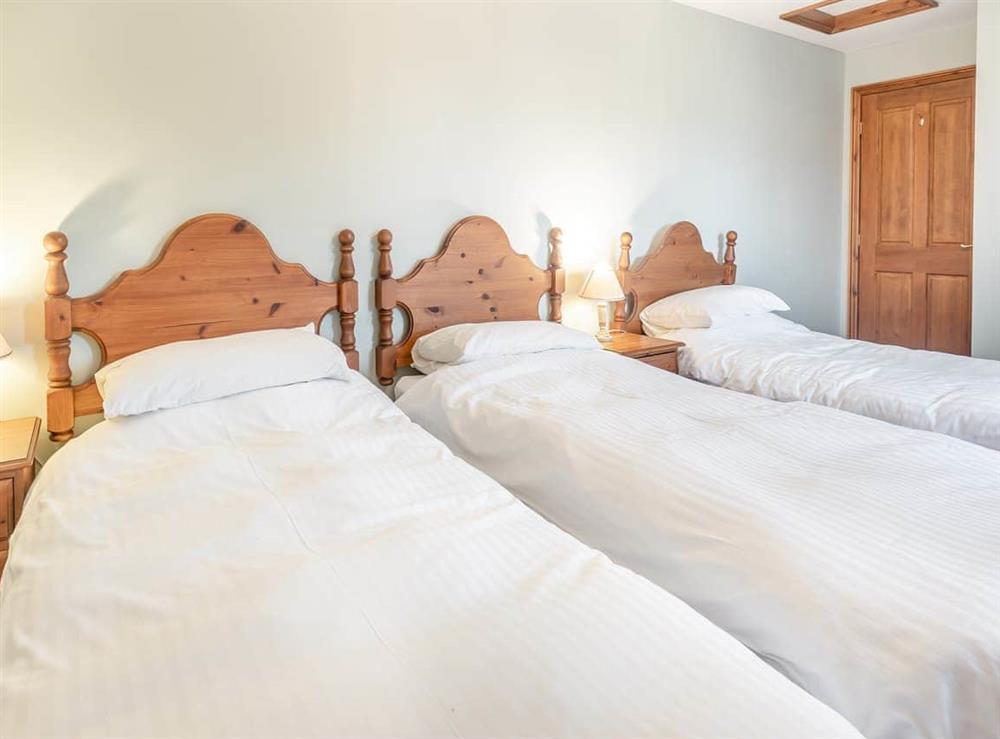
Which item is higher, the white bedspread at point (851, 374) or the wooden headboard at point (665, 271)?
the wooden headboard at point (665, 271)

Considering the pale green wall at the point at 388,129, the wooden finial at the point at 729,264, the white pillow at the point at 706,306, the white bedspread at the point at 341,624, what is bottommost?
the white bedspread at the point at 341,624

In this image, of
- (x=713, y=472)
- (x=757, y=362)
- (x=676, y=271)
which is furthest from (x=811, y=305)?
(x=713, y=472)

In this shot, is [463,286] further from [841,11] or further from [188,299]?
[841,11]

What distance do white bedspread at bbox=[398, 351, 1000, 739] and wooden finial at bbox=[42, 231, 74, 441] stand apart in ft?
3.56

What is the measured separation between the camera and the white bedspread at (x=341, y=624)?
81cm

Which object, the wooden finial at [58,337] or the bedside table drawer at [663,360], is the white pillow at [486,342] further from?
the wooden finial at [58,337]

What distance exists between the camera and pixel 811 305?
14.6 ft

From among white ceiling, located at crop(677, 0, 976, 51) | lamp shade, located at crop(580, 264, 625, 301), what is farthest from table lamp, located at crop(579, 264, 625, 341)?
white ceiling, located at crop(677, 0, 976, 51)

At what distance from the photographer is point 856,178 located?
14.7 ft

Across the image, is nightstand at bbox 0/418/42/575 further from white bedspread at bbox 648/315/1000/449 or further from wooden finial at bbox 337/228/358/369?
white bedspread at bbox 648/315/1000/449

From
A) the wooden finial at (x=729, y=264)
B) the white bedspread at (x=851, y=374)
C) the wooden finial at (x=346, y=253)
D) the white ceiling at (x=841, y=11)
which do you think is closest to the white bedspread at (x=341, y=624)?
the wooden finial at (x=346, y=253)

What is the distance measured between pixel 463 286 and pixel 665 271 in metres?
1.21

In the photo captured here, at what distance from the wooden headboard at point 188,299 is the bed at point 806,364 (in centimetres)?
156

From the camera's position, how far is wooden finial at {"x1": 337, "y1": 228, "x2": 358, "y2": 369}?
2652 mm
